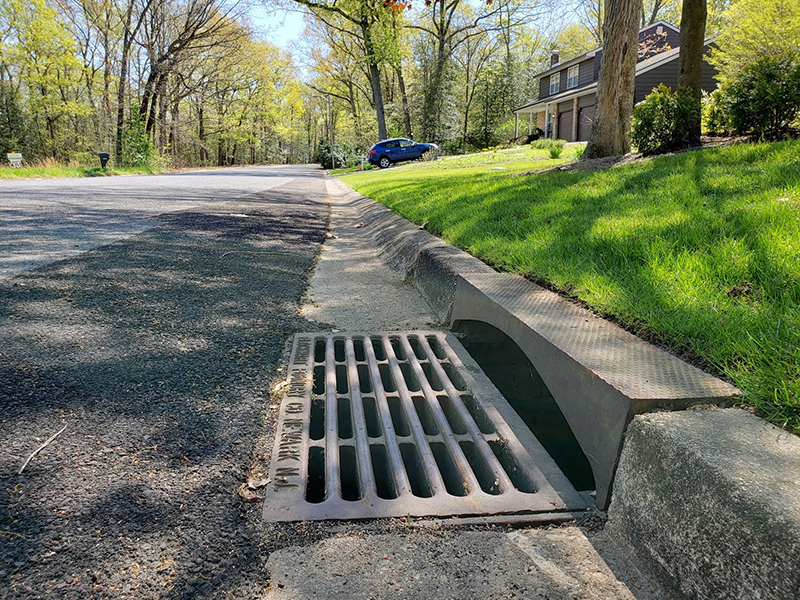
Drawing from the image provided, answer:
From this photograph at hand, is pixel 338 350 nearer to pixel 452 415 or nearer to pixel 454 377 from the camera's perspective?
pixel 454 377

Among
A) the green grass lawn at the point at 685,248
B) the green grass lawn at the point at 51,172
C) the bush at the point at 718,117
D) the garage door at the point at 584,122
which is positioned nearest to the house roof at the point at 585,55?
the garage door at the point at 584,122

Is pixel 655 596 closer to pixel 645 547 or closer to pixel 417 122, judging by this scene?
pixel 645 547

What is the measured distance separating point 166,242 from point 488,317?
3787mm

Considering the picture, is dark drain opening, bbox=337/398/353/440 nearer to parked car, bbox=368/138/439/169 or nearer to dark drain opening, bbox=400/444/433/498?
dark drain opening, bbox=400/444/433/498

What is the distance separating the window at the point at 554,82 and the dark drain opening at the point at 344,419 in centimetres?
4254

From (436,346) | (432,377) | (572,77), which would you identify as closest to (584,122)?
(572,77)

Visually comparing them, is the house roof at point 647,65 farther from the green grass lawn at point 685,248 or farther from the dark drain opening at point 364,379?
the dark drain opening at point 364,379

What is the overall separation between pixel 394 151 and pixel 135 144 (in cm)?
1270

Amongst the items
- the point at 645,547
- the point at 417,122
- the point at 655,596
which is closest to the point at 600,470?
the point at 645,547

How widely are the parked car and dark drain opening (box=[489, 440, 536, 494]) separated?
27.5 m

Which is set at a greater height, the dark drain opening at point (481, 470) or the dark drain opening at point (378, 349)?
the dark drain opening at point (378, 349)

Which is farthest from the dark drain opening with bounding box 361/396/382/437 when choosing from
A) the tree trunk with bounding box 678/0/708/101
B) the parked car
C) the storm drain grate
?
the parked car

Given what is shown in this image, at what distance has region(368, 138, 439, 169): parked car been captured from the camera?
28.2 m

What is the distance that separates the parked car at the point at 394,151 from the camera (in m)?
28.2
